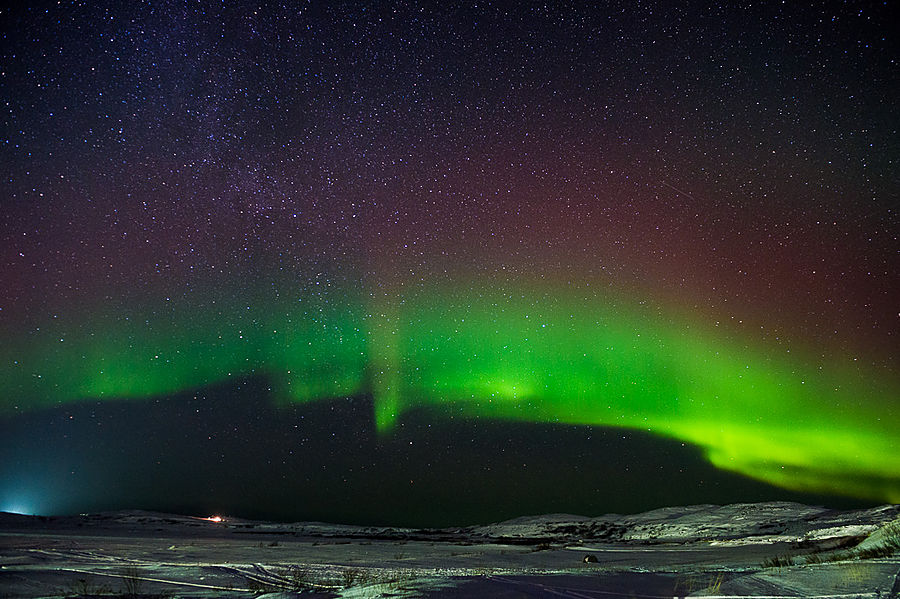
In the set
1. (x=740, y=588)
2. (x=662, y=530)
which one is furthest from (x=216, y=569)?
(x=662, y=530)

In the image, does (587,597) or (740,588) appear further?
(587,597)

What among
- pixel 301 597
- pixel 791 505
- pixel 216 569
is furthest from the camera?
pixel 791 505

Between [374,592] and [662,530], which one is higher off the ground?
[374,592]

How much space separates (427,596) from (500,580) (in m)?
2.48

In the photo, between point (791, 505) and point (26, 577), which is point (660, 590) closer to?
point (26, 577)

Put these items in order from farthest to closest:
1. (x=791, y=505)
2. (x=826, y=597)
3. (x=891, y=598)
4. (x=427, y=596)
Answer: (x=791, y=505) < (x=427, y=596) < (x=826, y=597) < (x=891, y=598)

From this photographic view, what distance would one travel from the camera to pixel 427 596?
6207 millimetres

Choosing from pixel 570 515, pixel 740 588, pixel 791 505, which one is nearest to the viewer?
pixel 740 588

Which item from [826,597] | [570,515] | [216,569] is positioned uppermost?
[826,597]

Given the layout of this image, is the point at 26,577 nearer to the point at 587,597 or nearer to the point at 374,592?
the point at 374,592

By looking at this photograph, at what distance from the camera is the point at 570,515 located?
81.9 metres

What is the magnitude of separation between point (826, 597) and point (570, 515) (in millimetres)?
83675

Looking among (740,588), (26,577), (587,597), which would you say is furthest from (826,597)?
(26,577)

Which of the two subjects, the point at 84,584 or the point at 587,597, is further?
the point at 84,584
